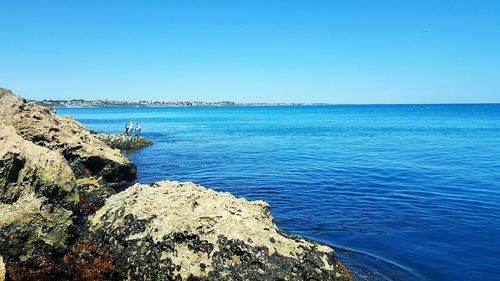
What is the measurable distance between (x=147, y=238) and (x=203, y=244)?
155 centimetres

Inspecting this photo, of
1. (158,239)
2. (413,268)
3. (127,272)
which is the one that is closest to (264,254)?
(158,239)

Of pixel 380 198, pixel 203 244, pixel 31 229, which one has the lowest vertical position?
pixel 380 198

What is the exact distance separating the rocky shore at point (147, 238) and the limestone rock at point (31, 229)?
0.07 feet

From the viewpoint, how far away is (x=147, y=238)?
31.6 feet

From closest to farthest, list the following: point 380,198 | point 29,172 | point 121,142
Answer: point 29,172 → point 380,198 → point 121,142

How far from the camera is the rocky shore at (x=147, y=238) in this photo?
869cm

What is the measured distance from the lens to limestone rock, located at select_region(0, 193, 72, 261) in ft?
32.6

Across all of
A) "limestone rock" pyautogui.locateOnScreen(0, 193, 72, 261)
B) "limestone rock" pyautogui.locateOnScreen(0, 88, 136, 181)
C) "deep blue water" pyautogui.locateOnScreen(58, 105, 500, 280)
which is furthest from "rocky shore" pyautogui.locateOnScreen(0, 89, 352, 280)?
"limestone rock" pyautogui.locateOnScreen(0, 88, 136, 181)

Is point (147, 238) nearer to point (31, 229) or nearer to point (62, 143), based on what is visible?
point (31, 229)

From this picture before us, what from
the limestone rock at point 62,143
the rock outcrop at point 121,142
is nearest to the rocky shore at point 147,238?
the limestone rock at point 62,143

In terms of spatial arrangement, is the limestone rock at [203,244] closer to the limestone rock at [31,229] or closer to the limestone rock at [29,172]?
the limestone rock at [31,229]

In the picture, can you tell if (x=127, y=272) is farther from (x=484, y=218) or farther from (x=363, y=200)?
(x=484, y=218)

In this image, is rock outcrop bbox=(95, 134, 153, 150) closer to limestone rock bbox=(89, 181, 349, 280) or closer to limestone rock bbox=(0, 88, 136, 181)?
limestone rock bbox=(0, 88, 136, 181)

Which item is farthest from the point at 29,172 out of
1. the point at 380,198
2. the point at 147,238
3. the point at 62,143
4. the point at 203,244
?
the point at 380,198
